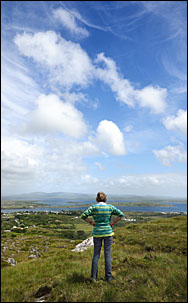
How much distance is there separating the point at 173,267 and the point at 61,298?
7.62 m

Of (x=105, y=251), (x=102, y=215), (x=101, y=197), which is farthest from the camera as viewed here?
(x=105, y=251)

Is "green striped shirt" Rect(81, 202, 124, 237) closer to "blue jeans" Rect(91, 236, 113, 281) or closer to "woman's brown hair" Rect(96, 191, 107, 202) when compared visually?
"woman's brown hair" Rect(96, 191, 107, 202)

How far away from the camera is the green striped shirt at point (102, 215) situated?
17.6 feet

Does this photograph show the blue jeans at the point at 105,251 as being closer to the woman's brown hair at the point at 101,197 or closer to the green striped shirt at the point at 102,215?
the green striped shirt at the point at 102,215

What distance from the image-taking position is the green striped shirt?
5.35 metres

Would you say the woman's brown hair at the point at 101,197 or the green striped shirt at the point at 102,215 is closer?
the green striped shirt at the point at 102,215

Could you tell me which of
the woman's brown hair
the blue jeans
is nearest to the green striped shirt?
the woman's brown hair

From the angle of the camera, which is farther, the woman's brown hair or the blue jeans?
the blue jeans

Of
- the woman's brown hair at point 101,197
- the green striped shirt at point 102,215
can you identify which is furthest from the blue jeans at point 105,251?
the woman's brown hair at point 101,197

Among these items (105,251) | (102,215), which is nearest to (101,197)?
(102,215)

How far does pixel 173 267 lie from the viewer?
11680 mm

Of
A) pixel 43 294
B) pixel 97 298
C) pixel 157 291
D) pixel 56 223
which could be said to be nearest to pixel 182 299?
pixel 157 291

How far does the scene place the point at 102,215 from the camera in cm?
535

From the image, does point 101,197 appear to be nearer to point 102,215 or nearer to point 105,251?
point 102,215
